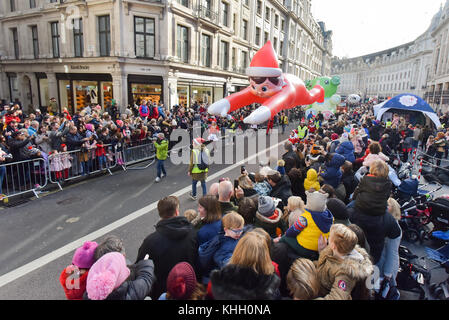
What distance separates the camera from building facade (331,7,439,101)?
60500mm

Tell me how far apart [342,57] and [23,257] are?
148683 millimetres

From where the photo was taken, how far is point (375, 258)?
3721mm

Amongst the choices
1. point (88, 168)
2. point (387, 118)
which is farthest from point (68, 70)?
point (387, 118)

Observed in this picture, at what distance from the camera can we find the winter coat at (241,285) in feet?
6.23

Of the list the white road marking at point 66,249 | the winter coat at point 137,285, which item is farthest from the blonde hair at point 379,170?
the white road marking at point 66,249

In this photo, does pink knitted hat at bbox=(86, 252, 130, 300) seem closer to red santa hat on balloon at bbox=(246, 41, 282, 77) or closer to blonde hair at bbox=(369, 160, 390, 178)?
blonde hair at bbox=(369, 160, 390, 178)

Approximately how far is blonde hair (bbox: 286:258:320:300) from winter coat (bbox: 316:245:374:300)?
0.30 feet

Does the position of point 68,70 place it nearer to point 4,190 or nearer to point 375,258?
point 4,190

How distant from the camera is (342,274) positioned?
231 centimetres

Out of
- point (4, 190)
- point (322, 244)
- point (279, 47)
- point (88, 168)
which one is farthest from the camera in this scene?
point (279, 47)

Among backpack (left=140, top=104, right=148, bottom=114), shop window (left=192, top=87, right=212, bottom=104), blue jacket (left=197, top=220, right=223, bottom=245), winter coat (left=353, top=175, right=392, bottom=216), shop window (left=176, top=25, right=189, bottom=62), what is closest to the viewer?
blue jacket (left=197, top=220, right=223, bottom=245)

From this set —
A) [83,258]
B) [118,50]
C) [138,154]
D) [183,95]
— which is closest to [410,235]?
[83,258]

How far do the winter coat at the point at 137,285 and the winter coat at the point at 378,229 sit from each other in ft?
9.28

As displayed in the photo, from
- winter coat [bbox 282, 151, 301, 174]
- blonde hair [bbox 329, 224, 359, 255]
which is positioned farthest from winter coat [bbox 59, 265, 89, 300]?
winter coat [bbox 282, 151, 301, 174]
